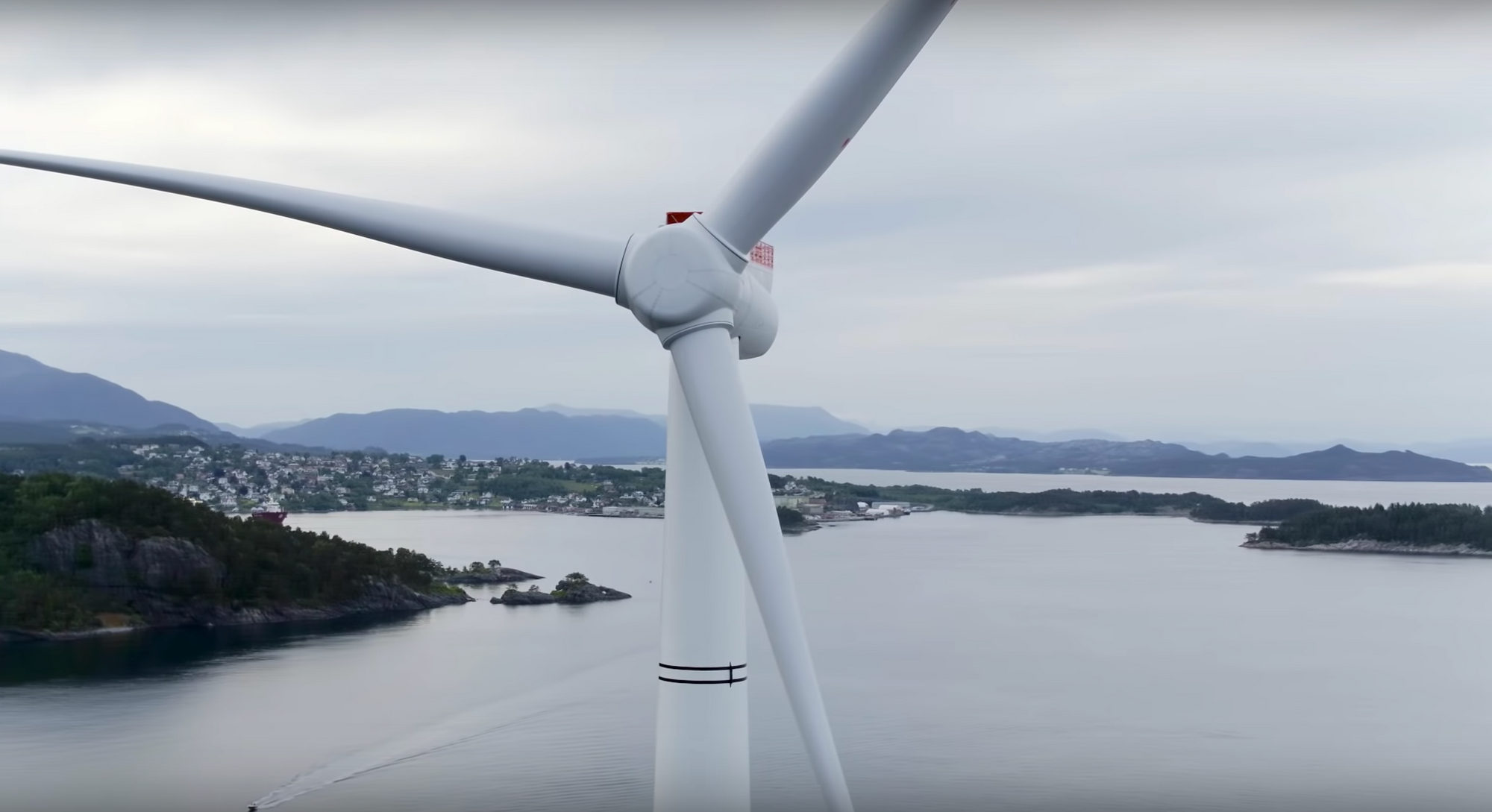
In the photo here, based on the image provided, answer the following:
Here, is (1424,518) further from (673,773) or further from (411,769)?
(673,773)

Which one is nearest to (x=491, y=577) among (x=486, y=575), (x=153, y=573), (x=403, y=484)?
(x=486, y=575)

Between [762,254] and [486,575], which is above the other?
[762,254]

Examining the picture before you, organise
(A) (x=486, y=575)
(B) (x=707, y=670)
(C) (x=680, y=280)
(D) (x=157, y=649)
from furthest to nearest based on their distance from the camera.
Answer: (A) (x=486, y=575) < (D) (x=157, y=649) < (B) (x=707, y=670) < (C) (x=680, y=280)

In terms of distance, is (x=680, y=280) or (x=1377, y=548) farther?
(x=1377, y=548)

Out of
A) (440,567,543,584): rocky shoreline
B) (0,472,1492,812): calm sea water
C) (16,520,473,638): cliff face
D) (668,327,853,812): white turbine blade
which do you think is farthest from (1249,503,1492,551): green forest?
(668,327,853,812): white turbine blade

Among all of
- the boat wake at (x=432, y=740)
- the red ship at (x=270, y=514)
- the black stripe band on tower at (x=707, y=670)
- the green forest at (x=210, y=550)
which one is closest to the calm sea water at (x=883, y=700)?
the boat wake at (x=432, y=740)

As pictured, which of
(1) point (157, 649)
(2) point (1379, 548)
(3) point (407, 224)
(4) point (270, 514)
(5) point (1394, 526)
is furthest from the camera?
(5) point (1394, 526)

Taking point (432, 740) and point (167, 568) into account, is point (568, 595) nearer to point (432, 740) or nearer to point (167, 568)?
point (167, 568)

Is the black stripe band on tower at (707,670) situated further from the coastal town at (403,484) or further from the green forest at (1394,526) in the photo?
the green forest at (1394,526)
